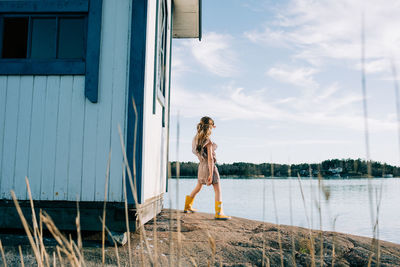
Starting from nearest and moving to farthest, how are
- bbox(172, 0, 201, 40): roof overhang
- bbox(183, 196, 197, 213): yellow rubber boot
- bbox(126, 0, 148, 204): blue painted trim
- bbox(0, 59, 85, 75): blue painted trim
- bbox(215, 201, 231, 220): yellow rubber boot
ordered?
bbox(126, 0, 148, 204): blue painted trim < bbox(0, 59, 85, 75): blue painted trim < bbox(215, 201, 231, 220): yellow rubber boot < bbox(183, 196, 197, 213): yellow rubber boot < bbox(172, 0, 201, 40): roof overhang

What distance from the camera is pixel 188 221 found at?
472 centimetres

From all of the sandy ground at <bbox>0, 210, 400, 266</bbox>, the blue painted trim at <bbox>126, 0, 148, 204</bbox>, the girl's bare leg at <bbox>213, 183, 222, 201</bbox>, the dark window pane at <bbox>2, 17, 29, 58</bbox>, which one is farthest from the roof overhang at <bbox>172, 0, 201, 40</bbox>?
the sandy ground at <bbox>0, 210, 400, 266</bbox>

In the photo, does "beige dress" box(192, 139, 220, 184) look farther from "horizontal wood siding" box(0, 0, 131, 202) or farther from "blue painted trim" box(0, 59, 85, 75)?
"blue painted trim" box(0, 59, 85, 75)

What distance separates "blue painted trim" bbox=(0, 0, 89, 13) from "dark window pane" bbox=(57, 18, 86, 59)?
0.13 meters

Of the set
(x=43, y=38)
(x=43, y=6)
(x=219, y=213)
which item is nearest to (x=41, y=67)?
(x=43, y=38)

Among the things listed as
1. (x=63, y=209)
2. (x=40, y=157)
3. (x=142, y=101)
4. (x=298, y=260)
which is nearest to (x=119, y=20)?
(x=142, y=101)

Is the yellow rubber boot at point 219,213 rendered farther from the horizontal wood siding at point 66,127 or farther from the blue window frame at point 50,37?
the blue window frame at point 50,37

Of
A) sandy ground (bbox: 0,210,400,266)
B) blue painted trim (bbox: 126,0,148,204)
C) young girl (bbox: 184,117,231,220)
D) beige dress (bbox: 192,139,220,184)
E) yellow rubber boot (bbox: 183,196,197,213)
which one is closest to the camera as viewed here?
sandy ground (bbox: 0,210,400,266)

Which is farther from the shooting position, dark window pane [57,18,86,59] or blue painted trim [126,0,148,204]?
dark window pane [57,18,86,59]

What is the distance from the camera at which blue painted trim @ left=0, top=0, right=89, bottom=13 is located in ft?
12.2

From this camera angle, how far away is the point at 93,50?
363cm

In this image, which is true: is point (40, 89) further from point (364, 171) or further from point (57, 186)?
point (364, 171)

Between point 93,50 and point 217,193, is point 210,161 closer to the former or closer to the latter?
point 217,193

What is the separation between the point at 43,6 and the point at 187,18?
3.52 metres
